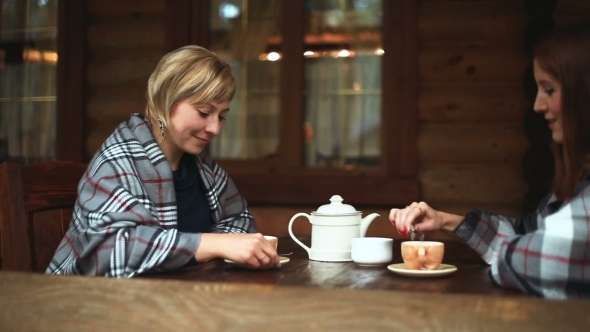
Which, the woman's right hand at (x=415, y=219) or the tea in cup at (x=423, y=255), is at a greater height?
the woman's right hand at (x=415, y=219)

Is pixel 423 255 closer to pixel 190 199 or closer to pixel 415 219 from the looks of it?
pixel 415 219

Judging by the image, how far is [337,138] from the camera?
14.6 feet

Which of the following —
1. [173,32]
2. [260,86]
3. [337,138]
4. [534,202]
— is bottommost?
[534,202]

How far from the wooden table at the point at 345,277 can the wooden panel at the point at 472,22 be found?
88.8 inches

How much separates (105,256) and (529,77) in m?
2.75

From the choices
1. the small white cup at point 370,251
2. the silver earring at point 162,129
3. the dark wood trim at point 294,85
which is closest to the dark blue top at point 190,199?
the silver earring at point 162,129

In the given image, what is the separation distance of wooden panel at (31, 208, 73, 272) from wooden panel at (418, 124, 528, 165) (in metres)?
2.35

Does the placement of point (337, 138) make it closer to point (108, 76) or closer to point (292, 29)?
point (292, 29)

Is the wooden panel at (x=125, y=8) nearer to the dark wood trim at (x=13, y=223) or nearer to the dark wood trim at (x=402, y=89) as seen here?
the dark wood trim at (x=402, y=89)

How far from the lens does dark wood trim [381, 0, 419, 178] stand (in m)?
4.16

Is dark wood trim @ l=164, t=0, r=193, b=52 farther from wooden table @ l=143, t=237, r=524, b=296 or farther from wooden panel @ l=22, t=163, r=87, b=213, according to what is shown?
wooden table @ l=143, t=237, r=524, b=296

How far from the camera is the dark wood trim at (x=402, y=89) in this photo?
4.16 meters

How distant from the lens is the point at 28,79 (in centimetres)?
497

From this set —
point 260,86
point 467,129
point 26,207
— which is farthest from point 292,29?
point 26,207
